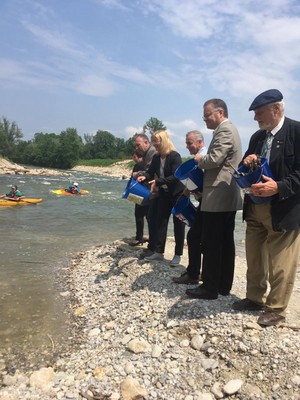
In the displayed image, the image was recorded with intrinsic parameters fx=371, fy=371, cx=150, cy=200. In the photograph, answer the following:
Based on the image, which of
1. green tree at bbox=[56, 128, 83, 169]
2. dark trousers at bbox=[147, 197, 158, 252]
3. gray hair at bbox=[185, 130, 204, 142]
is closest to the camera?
gray hair at bbox=[185, 130, 204, 142]

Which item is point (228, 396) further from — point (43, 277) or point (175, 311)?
point (43, 277)

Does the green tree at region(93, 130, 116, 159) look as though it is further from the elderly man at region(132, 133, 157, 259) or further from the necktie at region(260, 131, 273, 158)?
the necktie at region(260, 131, 273, 158)

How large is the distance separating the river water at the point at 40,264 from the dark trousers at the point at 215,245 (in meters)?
2.03

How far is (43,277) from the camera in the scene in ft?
24.1

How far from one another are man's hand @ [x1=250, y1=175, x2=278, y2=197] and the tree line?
3337 inches

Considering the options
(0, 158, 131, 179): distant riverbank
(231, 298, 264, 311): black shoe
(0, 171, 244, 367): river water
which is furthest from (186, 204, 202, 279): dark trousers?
(0, 158, 131, 179): distant riverbank

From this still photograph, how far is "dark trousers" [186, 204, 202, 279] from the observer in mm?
5148

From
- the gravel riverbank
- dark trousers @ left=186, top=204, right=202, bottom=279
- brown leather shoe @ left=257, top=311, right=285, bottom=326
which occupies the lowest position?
the gravel riverbank

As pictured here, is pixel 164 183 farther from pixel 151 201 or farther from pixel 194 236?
pixel 194 236

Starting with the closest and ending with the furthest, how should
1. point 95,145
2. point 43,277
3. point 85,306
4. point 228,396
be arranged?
1. point 228,396
2. point 85,306
3. point 43,277
4. point 95,145

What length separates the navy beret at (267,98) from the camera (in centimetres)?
368

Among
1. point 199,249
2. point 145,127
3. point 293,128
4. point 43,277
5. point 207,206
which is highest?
point 145,127

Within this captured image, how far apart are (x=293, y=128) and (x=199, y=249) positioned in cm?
225

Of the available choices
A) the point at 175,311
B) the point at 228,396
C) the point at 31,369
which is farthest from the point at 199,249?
the point at 31,369
